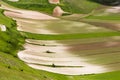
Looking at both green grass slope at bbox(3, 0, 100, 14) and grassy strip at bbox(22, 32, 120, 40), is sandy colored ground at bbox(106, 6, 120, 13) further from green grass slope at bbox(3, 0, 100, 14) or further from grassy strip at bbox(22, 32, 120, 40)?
grassy strip at bbox(22, 32, 120, 40)

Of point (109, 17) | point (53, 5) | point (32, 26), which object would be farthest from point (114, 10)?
point (32, 26)

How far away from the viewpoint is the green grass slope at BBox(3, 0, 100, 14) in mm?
154750

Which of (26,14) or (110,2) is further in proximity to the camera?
(110,2)

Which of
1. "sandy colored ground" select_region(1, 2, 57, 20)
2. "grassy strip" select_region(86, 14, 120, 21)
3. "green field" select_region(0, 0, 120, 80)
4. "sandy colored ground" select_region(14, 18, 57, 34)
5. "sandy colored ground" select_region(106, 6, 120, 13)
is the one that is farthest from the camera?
"sandy colored ground" select_region(106, 6, 120, 13)

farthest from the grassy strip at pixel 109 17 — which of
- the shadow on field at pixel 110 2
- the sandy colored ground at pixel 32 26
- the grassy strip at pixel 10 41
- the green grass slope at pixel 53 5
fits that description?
the grassy strip at pixel 10 41

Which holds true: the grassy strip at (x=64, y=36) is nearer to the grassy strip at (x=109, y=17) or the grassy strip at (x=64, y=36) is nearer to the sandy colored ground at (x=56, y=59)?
the sandy colored ground at (x=56, y=59)

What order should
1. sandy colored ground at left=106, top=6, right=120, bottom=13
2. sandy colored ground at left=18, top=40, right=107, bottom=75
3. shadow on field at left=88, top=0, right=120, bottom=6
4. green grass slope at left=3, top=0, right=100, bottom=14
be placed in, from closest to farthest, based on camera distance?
sandy colored ground at left=18, top=40, right=107, bottom=75, green grass slope at left=3, top=0, right=100, bottom=14, sandy colored ground at left=106, top=6, right=120, bottom=13, shadow on field at left=88, top=0, right=120, bottom=6

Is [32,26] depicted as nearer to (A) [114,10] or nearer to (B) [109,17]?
(B) [109,17]

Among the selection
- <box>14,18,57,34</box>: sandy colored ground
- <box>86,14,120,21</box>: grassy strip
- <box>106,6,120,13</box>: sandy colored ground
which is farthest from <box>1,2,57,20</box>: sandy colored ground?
<box>106,6,120,13</box>: sandy colored ground

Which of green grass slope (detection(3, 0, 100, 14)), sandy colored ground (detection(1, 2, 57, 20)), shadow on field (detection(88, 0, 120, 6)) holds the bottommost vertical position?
sandy colored ground (detection(1, 2, 57, 20))

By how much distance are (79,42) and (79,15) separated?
48.1 metres

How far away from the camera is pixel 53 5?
15762 centimetres

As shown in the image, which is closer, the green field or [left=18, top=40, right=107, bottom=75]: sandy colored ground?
the green field

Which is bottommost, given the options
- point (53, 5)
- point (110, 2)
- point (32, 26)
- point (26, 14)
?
point (32, 26)
